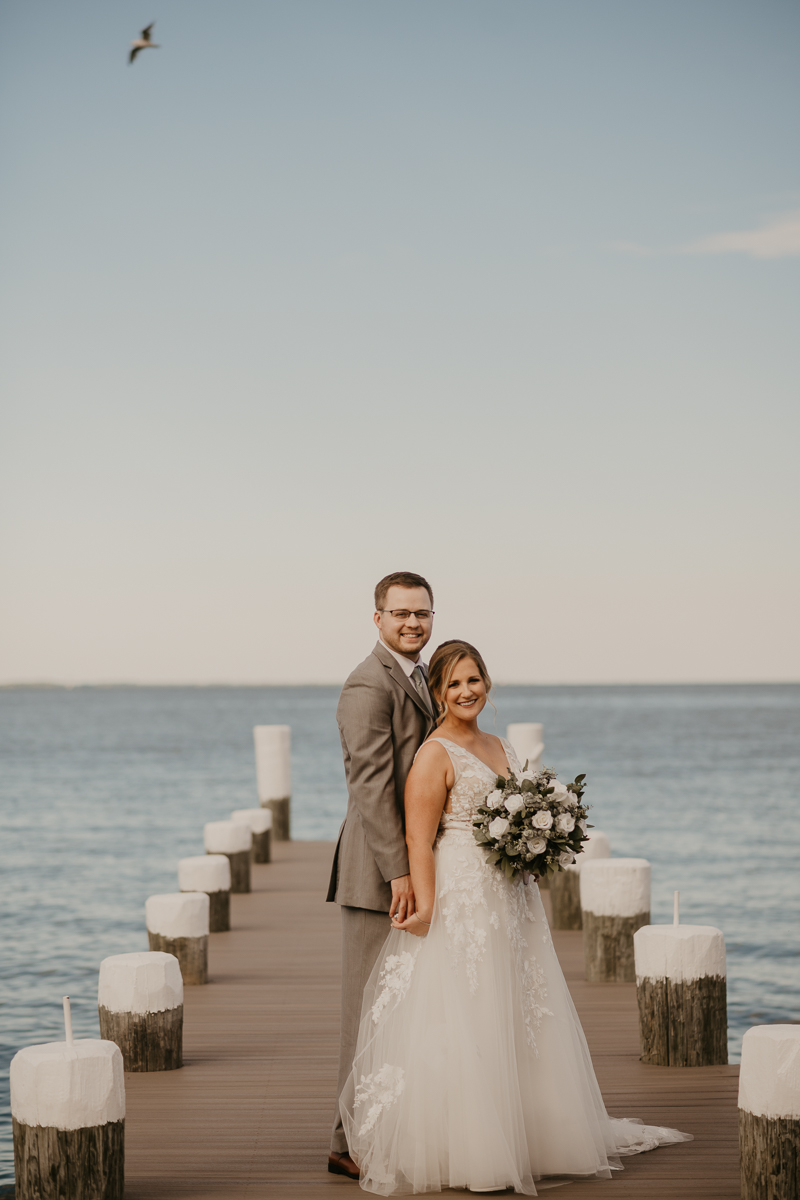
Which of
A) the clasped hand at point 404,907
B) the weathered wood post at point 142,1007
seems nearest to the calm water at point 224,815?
the weathered wood post at point 142,1007

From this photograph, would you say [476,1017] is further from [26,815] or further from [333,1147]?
[26,815]

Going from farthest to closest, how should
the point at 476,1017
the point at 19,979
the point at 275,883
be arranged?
1. the point at 275,883
2. the point at 19,979
3. the point at 476,1017

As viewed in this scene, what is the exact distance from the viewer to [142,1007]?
6391 millimetres

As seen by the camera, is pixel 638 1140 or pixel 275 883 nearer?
pixel 638 1140

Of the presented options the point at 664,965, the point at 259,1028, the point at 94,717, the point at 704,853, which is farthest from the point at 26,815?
the point at 94,717

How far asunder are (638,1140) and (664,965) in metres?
1.18

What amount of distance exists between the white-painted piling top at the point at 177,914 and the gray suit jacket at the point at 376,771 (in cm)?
→ 353

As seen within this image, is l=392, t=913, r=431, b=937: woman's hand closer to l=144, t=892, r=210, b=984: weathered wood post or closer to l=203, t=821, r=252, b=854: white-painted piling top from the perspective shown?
l=144, t=892, r=210, b=984: weathered wood post

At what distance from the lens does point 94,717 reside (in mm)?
111688

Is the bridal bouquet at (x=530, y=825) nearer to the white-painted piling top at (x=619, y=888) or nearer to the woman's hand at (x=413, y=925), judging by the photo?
the woman's hand at (x=413, y=925)

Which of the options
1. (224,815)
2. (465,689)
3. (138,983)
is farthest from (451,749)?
(224,815)

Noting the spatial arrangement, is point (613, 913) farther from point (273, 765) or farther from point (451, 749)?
point (273, 765)

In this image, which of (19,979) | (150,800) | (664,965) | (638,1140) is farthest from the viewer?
(150,800)

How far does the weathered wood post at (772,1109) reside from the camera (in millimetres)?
4281
